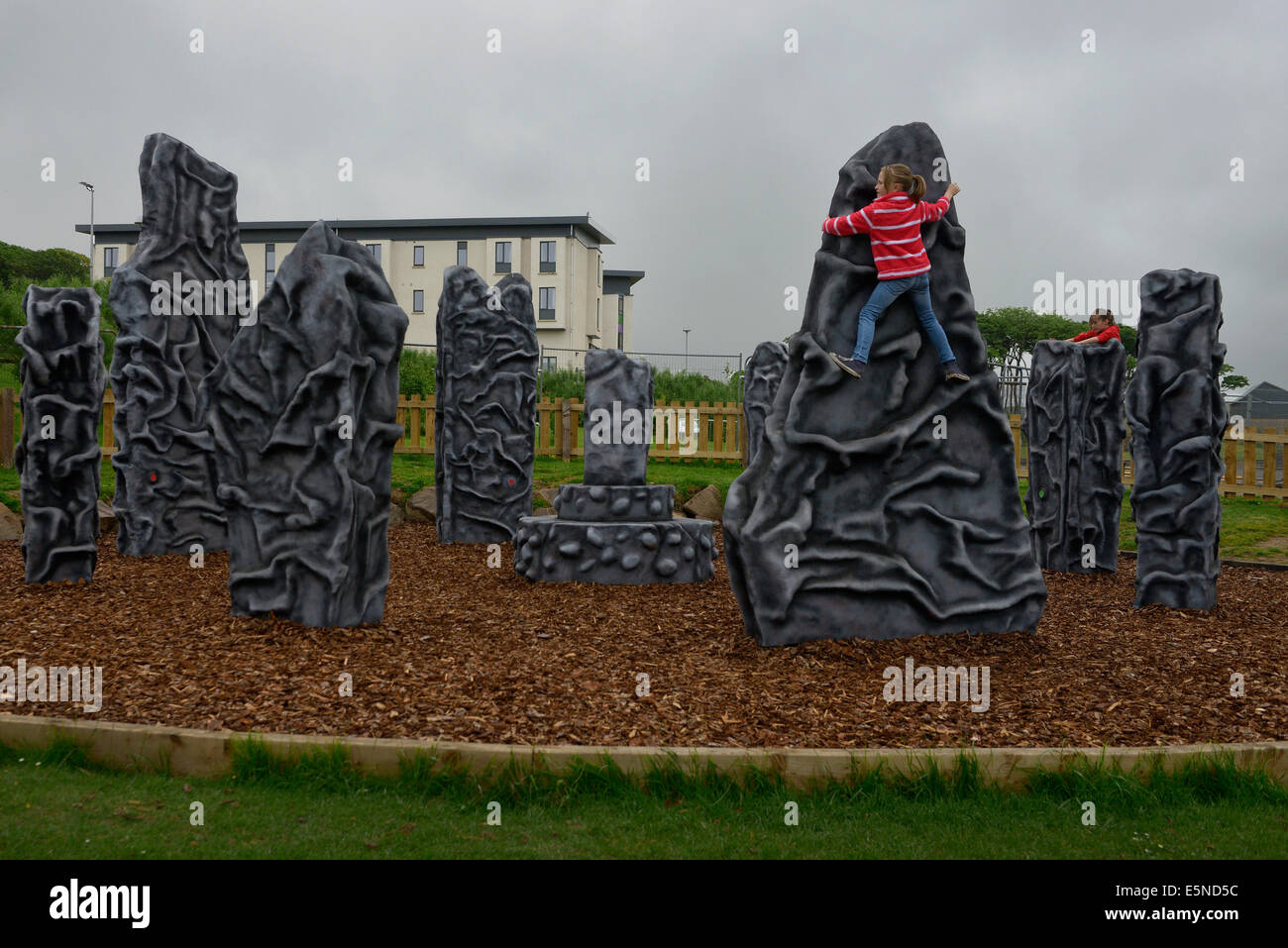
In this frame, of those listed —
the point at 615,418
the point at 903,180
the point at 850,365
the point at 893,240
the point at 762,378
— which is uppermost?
the point at 903,180

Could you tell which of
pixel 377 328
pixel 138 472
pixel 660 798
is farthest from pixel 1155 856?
pixel 138 472

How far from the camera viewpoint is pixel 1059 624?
752 centimetres

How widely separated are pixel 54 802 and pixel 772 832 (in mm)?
2694

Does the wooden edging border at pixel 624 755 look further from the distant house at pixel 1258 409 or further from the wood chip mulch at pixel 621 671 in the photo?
the distant house at pixel 1258 409

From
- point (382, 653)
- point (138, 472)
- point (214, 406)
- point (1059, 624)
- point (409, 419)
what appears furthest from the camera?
point (409, 419)

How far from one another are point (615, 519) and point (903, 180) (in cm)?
447

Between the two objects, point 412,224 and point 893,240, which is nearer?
point 893,240

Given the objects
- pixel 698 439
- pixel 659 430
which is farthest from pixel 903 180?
pixel 659 430

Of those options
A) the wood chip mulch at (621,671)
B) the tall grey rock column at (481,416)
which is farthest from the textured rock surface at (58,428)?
the tall grey rock column at (481,416)

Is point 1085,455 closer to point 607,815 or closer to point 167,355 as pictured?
point 607,815

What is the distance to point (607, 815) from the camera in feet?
12.0

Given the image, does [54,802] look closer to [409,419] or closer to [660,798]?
[660,798]

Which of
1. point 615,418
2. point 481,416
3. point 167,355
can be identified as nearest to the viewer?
point 615,418

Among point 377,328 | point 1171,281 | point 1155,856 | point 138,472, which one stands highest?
point 1171,281
